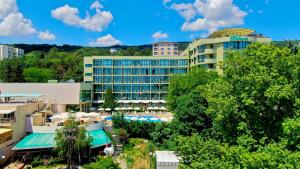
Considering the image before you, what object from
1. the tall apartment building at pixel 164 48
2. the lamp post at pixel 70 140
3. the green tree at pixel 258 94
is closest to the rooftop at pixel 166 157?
the green tree at pixel 258 94

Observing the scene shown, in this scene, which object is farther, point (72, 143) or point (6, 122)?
point (6, 122)

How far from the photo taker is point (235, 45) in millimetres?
52969

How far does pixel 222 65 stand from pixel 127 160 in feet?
47.4

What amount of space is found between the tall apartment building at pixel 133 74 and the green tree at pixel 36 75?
27039 mm

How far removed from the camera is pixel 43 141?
31.6 meters

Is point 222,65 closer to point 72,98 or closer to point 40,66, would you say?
point 72,98

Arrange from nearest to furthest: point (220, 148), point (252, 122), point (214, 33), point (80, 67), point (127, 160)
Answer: point (220, 148) < point (252, 122) < point (127, 160) < point (214, 33) < point (80, 67)

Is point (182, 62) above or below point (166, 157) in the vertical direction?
above

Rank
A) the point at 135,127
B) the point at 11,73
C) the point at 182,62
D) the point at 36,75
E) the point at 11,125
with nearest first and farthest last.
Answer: the point at 11,125, the point at 135,127, the point at 182,62, the point at 11,73, the point at 36,75

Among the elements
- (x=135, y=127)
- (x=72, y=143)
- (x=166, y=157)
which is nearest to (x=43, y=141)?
(x=72, y=143)

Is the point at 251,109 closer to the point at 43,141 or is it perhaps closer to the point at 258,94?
the point at 258,94

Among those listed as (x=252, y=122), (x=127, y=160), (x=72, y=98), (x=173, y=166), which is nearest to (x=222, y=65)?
(x=252, y=122)

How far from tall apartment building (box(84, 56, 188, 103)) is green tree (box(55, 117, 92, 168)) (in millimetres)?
39577

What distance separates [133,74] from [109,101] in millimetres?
9549
